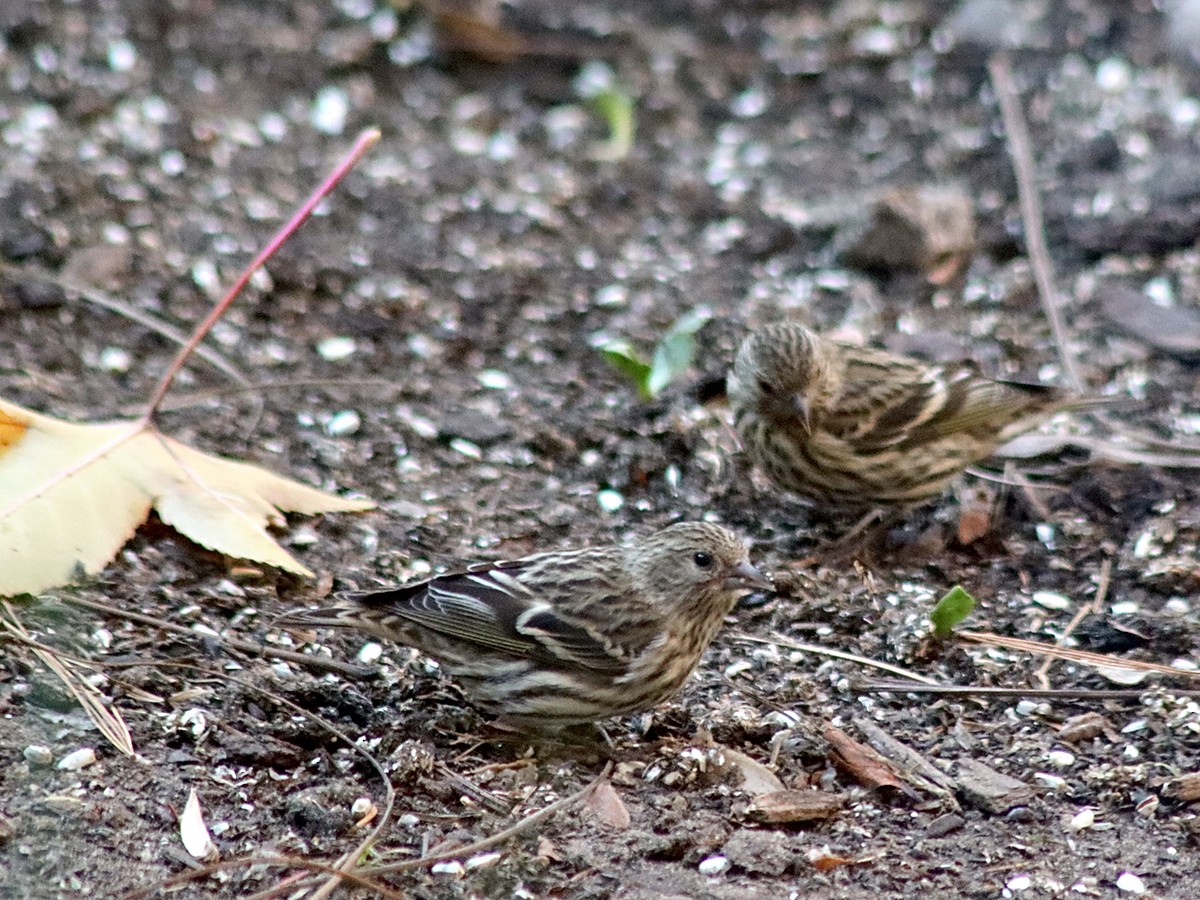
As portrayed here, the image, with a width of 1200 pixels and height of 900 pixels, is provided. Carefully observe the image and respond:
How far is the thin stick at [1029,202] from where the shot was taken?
22.0ft

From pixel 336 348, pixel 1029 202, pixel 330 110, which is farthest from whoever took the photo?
pixel 330 110

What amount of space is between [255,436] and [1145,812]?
10.4ft

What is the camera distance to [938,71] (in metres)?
9.06

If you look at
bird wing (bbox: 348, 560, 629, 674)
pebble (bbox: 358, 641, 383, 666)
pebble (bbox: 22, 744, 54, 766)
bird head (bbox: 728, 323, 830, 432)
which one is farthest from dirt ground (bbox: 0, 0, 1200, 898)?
bird head (bbox: 728, 323, 830, 432)

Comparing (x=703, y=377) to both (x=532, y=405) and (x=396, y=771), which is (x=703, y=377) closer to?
(x=532, y=405)

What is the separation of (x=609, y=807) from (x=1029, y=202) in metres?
4.37

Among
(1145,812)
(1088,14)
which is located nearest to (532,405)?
(1145,812)

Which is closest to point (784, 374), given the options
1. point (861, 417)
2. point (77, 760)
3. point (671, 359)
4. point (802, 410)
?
point (802, 410)

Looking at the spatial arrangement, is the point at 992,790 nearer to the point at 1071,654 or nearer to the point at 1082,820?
the point at 1082,820

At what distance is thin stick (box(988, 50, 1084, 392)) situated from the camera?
6.71 meters

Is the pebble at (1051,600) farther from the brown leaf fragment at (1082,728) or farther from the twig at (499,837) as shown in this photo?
the twig at (499,837)

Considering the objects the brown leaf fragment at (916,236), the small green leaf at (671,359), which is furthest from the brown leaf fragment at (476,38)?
the small green leaf at (671,359)

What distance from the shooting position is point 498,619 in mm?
4477

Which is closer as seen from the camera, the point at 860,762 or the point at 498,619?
the point at 860,762
